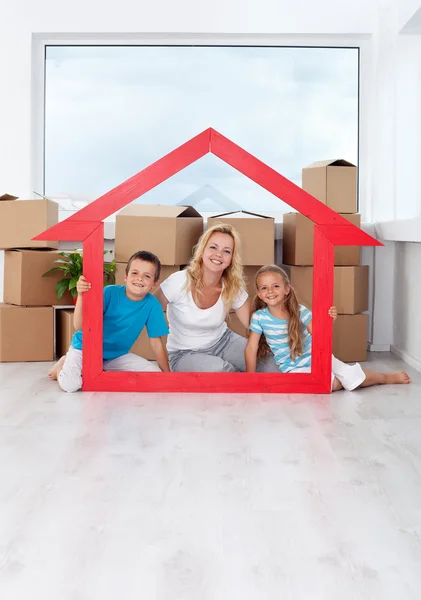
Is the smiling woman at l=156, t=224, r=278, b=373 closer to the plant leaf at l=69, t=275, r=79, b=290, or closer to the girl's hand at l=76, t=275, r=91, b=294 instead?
the girl's hand at l=76, t=275, r=91, b=294

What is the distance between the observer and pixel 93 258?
3059 millimetres

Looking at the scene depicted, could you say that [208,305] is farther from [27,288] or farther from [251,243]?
[27,288]

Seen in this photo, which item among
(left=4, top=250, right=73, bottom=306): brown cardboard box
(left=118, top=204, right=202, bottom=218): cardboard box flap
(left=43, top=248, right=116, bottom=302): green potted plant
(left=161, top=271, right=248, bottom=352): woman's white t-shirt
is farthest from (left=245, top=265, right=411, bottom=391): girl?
(left=4, top=250, right=73, bottom=306): brown cardboard box

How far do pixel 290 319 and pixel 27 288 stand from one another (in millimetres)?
1500

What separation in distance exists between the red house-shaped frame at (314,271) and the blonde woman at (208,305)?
0.12 meters

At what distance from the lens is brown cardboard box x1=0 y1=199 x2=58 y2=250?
384 centimetres

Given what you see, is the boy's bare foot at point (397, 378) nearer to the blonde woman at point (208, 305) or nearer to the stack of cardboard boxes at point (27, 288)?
the blonde woman at point (208, 305)

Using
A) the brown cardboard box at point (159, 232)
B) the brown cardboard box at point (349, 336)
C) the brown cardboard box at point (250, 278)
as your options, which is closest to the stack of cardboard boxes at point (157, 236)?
the brown cardboard box at point (159, 232)

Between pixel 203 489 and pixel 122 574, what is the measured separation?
49cm

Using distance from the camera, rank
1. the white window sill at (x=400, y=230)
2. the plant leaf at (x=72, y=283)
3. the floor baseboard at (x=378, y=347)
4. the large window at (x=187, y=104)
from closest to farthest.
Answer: the white window sill at (x=400, y=230) < the plant leaf at (x=72, y=283) < the floor baseboard at (x=378, y=347) < the large window at (x=187, y=104)

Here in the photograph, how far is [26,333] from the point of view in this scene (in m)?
3.86

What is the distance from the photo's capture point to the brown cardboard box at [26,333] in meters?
3.84

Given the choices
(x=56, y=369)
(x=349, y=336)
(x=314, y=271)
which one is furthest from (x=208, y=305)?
(x=349, y=336)

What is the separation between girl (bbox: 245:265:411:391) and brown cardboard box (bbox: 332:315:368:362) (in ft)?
2.44
